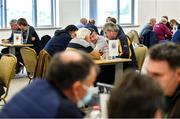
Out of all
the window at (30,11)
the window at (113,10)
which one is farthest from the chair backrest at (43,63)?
the window at (113,10)

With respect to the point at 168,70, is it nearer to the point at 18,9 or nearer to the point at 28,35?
the point at 28,35

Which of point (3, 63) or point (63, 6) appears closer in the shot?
point (3, 63)

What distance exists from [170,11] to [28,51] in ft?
30.6

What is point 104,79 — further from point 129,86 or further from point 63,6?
point 63,6

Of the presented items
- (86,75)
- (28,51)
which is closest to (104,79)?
(28,51)

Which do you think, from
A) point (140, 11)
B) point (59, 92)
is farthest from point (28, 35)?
point (59, 92)

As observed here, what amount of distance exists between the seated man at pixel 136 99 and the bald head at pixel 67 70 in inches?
13.1

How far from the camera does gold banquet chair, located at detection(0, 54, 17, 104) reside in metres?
4.53

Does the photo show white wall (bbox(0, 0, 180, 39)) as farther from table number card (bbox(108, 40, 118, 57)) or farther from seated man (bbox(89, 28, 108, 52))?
table number card (bbox(108, 40, 118, 57))

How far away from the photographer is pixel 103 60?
556cm

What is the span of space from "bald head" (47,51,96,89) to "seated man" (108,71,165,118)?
0.33 m

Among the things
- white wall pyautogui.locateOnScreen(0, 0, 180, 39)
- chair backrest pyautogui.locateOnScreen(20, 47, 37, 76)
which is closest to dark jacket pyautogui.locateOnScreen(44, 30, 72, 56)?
chair backrest pyautogui.locateOnScreen(20, 47, 37, 76)

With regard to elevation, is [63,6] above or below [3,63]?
above

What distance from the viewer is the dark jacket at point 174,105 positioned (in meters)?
1.76
